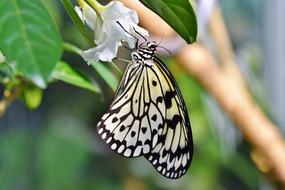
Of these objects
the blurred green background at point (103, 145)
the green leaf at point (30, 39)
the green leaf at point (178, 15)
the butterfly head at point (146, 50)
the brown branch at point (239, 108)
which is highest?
the green leaf at point (30, 39)

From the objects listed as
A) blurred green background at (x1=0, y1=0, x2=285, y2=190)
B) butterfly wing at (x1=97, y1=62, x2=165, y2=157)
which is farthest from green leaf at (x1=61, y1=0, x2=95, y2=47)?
blurred green background at (x1=0, y1=0, x2=285, y2=190)

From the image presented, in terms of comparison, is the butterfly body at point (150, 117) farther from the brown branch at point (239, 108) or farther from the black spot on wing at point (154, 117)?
the brown branch at point (239, 108)

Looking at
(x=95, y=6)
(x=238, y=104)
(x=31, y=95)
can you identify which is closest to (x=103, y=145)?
(x=238, y=104)

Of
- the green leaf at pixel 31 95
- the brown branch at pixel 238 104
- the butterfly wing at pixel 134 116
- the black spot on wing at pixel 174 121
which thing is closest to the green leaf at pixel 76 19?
the butterfly wing at pixel 134 116

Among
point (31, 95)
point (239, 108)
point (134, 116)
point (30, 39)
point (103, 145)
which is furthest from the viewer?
point (103, 145)

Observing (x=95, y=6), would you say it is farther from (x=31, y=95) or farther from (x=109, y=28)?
(x=31, y=95)

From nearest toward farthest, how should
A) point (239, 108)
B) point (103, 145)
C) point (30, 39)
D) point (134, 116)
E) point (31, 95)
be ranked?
point (30, 39) < point (134, 116) < point (31, 95) < point (239, 108) < point (103, 145)
